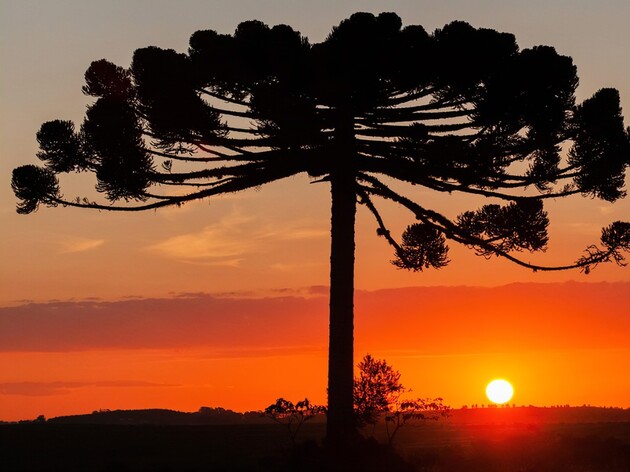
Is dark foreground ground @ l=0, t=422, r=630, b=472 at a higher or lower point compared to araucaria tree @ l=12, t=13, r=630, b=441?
lower

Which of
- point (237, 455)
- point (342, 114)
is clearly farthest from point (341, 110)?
point (237, 455)

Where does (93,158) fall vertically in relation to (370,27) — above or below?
below

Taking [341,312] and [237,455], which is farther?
[237,455]

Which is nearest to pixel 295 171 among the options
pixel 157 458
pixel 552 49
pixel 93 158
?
pixel 93 158

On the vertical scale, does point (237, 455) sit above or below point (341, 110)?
below

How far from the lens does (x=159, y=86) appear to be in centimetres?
2380

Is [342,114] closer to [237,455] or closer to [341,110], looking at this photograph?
[341,110]

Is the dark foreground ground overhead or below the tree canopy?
below

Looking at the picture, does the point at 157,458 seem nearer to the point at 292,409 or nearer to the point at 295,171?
the point at 292,409

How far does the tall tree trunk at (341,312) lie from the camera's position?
21.7 metres

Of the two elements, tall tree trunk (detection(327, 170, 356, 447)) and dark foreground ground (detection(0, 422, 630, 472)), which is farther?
tall tree trunk (detection(327, 170, 356, 447))

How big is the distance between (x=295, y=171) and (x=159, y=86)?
3.82 meters

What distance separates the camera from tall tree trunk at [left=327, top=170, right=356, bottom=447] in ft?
71.2

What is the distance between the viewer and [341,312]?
22.3 metres
